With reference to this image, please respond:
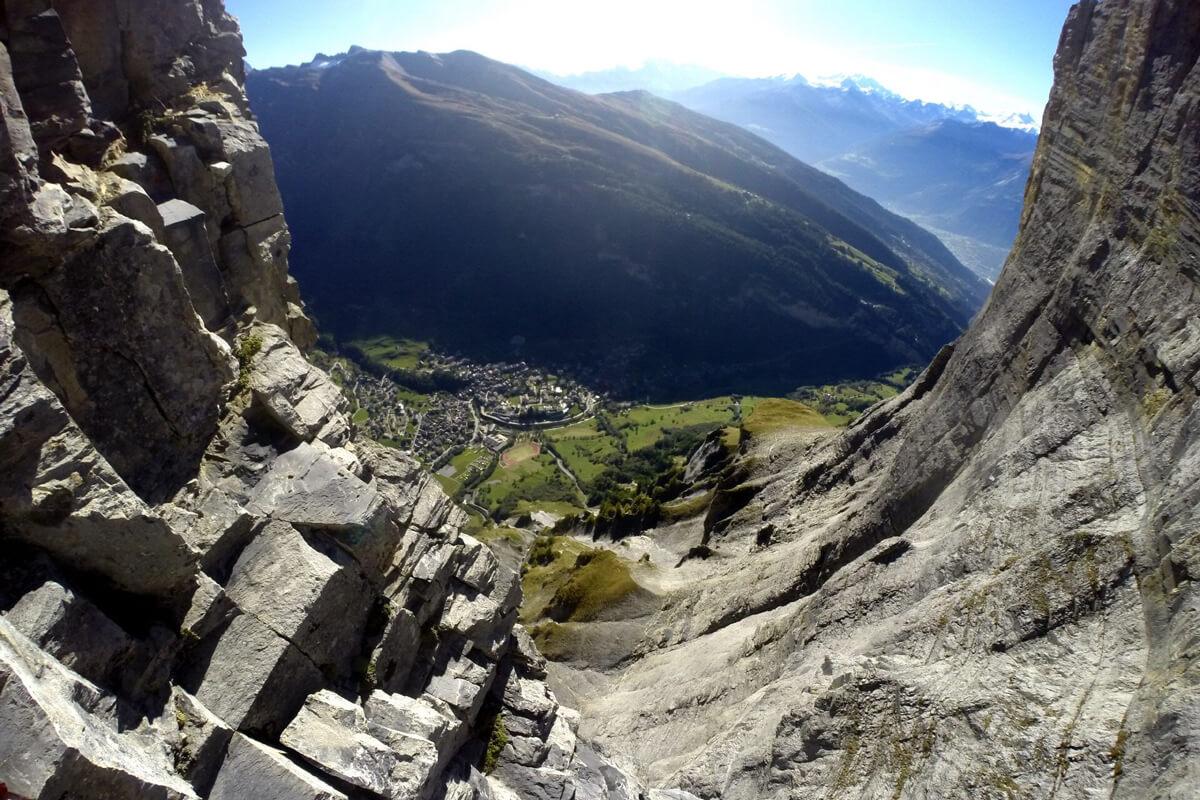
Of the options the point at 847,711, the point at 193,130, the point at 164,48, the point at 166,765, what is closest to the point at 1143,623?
the point at 847,711

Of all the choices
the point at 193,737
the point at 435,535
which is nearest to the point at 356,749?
the point at 193,737

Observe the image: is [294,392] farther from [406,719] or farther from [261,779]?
[261,779]

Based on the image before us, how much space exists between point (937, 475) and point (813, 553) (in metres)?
10.8

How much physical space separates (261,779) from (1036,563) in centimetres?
2966

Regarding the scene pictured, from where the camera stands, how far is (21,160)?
20359 millimetres

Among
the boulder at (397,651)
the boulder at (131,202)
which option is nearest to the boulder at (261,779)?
the boulder at (397,651)

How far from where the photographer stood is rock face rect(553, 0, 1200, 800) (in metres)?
22.6

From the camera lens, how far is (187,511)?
2452cm

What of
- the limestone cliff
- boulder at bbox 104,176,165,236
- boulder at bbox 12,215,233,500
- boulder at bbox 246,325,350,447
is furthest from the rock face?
boulder at bbox 104,176,165,236

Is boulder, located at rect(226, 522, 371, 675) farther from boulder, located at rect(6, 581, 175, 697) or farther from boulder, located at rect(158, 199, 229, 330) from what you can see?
boulder, located at rect(158, 199, 229, 330)

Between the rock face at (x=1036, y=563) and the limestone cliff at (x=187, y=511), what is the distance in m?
10.8

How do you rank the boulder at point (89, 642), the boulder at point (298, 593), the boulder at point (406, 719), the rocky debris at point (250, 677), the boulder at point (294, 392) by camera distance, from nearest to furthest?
the boulder at point (89, 642) < the rocky debris at point (250, 677) < the boulder at point (298, 593) < the boulder at point (406, 719) < the boulder at point (294, 392)

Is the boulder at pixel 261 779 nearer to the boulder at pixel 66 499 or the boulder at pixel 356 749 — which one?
the boulder at pixel 356 749

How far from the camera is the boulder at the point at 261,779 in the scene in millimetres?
20312
